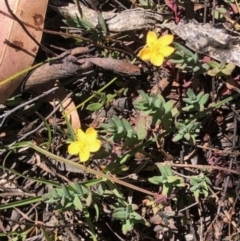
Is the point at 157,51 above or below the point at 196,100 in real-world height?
above

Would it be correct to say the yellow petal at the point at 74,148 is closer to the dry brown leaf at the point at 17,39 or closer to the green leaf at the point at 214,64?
the dry brown leaf at the point at 17,39

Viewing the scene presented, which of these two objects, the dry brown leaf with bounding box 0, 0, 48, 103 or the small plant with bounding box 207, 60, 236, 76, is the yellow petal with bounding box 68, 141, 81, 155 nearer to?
the dry brown leaf with bounding box 0, 0, 48, 103

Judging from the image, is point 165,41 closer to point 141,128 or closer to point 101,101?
point 141,128

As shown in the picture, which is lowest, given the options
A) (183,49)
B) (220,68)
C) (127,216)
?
(127,216)

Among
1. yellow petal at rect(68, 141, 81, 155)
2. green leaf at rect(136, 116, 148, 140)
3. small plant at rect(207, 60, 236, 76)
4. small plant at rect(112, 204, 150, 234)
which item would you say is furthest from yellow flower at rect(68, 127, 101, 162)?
small plant at rect(207, 60, 236, 76)

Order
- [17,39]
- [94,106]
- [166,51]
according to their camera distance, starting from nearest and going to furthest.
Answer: [166,51]
[17,39]
[94,106]

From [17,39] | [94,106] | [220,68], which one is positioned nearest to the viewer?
[220,68]

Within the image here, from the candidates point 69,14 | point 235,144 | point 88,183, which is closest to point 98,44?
point 69,14

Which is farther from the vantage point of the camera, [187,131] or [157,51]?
[187,131]

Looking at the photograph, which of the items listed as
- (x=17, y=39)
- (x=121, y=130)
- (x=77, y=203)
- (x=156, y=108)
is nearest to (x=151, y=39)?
(x=156, y=108)
